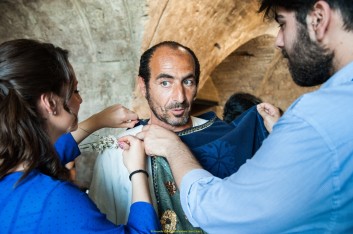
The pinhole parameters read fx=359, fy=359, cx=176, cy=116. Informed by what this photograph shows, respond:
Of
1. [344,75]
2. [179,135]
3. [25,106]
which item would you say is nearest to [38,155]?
[25,106]

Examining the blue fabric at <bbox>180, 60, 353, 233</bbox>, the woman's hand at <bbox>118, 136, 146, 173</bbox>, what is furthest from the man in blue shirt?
the woman's hand at <bbox>118, 136, 146, 173</bbox>

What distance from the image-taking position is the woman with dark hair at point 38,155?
3.93ft

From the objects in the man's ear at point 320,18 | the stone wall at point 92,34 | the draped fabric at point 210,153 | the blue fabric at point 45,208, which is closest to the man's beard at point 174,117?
the draped fabric at point 210,153

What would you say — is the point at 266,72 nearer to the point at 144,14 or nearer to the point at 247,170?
the point at 144,14

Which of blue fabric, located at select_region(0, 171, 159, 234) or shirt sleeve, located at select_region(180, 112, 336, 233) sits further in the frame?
blue fabric, located at select_region(0, 171, 159, 234)

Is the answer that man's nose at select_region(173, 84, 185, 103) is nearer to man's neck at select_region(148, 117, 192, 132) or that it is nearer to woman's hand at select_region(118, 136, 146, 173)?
man's neck at select_region(148, 117, 192, 132)

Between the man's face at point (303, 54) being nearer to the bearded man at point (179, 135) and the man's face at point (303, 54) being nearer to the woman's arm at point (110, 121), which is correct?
the bearded man at point (179, 135)

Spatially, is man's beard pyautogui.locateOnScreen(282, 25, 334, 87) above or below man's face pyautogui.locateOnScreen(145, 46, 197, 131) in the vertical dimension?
above

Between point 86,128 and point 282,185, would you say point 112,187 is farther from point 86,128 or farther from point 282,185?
point 282,185

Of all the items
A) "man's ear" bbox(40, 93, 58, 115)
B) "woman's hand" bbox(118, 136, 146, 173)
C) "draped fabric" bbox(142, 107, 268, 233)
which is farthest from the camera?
"draped fabric" bbox(142, 107, 268, 233)

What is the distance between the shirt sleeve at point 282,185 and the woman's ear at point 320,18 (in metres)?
0.35

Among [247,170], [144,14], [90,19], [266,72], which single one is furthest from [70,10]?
[266,72]

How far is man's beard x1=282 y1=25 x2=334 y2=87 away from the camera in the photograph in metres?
1.18

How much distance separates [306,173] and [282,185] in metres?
0.07
